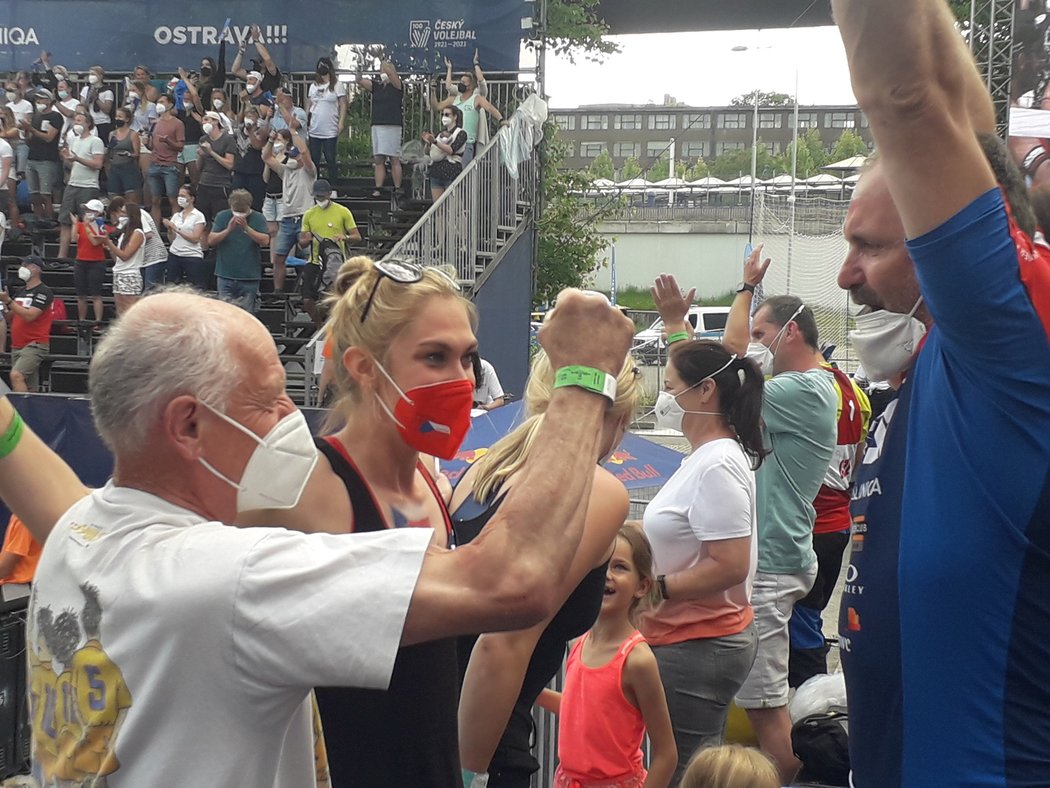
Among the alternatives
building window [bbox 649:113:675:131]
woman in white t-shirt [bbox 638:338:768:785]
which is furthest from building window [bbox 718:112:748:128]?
woman in white t-shirt [bbox 638:338:768:785]

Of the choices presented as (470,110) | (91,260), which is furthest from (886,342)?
(91,260)

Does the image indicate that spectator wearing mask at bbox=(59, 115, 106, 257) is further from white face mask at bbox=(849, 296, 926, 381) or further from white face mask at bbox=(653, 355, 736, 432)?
white face mask at bbox=(849, 296, 926, 381)

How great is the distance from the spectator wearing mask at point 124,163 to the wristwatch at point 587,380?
1626 cm

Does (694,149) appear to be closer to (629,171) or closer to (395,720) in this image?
(629,171)

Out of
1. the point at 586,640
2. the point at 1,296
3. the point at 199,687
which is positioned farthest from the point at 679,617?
the point at 1,296

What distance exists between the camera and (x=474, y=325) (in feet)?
8.90

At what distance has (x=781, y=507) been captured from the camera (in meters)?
5.19

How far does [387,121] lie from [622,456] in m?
11.4

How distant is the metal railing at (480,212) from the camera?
43.4 ft

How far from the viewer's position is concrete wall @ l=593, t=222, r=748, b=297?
183 ft

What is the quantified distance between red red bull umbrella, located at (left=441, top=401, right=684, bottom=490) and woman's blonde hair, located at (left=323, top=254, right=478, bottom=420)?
10.2ft

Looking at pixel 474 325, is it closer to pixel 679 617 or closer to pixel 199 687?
pixel 199 687

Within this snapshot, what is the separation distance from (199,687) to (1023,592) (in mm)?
1179

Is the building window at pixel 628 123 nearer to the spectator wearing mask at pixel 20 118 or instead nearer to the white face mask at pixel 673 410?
the spectator wearing mask at pixel 20 118
